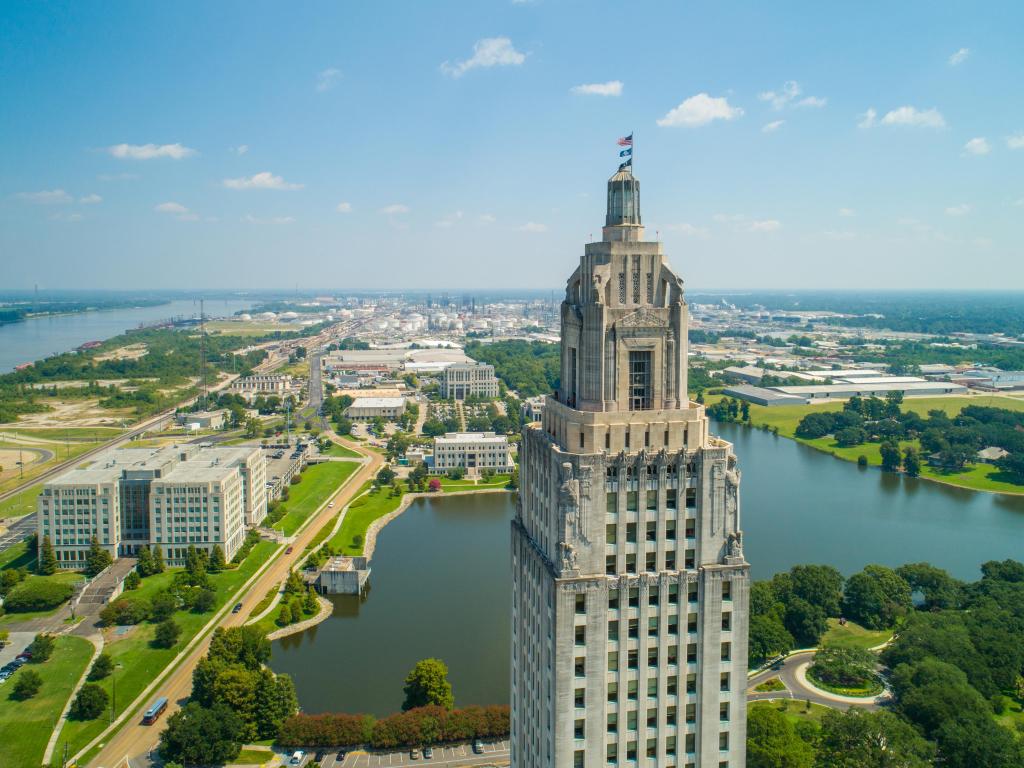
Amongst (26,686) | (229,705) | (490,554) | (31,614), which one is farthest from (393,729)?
(31,614)

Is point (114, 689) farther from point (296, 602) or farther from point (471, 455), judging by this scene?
point (471, 455)

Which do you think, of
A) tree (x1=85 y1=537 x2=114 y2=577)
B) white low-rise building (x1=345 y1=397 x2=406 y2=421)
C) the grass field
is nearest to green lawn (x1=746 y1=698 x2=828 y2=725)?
tree (x1=85 y1=537 x2=114 y2=577)

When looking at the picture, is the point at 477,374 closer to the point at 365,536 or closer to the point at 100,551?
the point at 365,536

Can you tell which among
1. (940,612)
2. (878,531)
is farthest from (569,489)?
(878,531)

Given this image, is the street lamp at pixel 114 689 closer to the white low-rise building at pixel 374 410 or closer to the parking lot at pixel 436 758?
the parking lot at pixel 436 758

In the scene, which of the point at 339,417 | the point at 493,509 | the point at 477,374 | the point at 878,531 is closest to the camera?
the point at 878,531

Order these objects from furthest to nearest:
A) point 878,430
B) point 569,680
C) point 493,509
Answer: point 878,430 < point 493,509 < point 569,680
